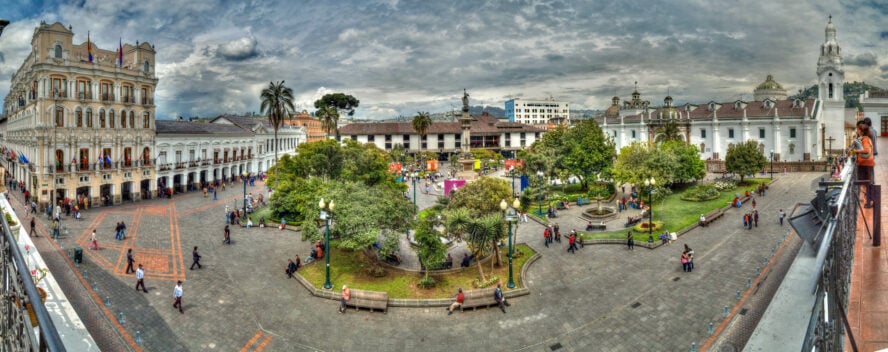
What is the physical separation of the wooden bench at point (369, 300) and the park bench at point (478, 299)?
302 cm

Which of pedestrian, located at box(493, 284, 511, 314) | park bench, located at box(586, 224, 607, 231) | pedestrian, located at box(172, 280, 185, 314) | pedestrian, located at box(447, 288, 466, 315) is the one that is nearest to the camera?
pedestrian, located at box(172, 280, 185, 314)

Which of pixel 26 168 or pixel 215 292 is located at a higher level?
pixel 26 168

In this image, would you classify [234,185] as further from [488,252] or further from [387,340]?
[387,340]

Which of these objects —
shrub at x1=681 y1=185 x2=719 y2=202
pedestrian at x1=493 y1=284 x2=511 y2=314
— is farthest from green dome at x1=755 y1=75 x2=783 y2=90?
pedestrian at x1=493 y1=284 x2=511 y2=314

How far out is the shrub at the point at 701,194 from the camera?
121ft

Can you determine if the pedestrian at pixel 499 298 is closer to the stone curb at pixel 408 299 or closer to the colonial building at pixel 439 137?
the stone curb at pixel 408 299

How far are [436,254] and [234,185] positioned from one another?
1729 inches

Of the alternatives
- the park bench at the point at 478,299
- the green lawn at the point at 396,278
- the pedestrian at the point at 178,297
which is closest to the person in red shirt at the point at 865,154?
the park bench at the point at 478,299

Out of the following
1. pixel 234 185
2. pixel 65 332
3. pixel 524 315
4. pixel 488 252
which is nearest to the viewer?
pixel 65 332

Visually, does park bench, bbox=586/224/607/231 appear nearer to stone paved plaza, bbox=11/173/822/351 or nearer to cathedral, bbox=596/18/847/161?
stone paved plaza, bbox=11/173/822/351

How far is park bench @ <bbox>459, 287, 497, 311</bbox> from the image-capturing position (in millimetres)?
17484

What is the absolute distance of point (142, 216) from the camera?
3431 centimetres

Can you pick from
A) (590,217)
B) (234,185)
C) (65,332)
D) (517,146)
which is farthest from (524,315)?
(517,146)

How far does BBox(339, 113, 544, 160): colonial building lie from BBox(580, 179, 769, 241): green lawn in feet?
177
